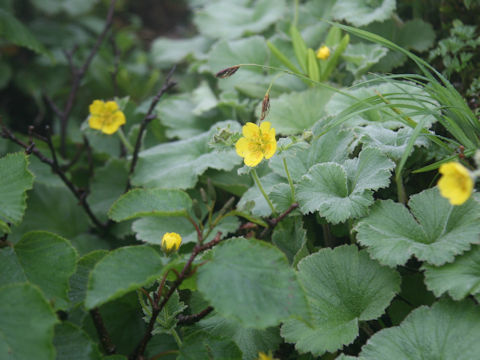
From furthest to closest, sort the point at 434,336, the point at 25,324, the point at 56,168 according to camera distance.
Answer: the point at 56,168
the point at 434,336
the point at 25,324

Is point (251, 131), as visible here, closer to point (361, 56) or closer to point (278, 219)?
point (278, 219)

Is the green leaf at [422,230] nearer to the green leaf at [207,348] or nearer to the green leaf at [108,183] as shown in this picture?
the green leaf at [207,348]

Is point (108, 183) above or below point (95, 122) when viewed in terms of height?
below

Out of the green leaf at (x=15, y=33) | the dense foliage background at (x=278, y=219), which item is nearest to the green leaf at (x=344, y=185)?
the dense foliage background at (x=278, y=219)

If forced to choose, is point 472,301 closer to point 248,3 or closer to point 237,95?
point 237,95

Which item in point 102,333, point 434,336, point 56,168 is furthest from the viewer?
point 56,168

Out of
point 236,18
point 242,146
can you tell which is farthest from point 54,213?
point 236,18

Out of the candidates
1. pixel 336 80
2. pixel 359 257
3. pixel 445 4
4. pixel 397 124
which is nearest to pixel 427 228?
pixel 359 257
